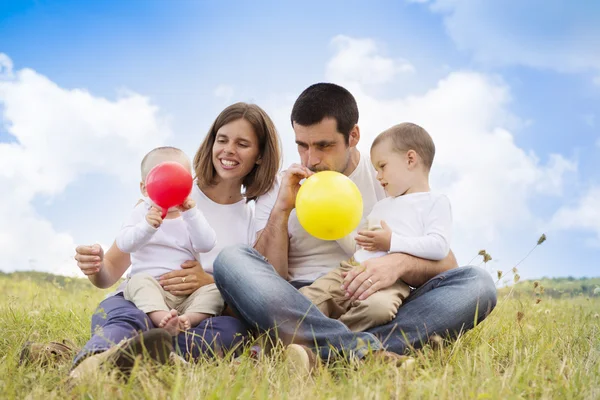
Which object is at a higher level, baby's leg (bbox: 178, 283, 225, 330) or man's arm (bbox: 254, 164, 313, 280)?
man's arm (bbox: 254, 164, 313, 280)

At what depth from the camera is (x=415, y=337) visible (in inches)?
140

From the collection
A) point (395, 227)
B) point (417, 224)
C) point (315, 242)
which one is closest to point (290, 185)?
point (315, 242)

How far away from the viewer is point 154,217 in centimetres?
347

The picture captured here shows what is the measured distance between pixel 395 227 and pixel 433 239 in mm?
268

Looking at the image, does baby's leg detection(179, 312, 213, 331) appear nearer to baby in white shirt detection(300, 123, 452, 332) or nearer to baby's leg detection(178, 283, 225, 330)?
baby's leg detection(178, 283, 225, 330)

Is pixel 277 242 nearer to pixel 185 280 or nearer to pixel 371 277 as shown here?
pixel 185 280

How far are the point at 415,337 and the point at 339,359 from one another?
0.57 metres

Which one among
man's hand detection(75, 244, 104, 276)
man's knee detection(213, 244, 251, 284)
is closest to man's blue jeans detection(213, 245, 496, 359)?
man's knee detection(213, 244, 251, 284)

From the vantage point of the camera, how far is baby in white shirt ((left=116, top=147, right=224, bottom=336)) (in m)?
3.53

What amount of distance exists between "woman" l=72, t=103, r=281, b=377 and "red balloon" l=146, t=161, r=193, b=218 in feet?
1.91

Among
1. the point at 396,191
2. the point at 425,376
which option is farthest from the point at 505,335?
the point at 425,376

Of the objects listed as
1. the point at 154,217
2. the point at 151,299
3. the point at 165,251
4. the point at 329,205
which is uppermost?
the point at 329,205

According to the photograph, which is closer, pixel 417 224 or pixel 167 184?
pixel 167 184

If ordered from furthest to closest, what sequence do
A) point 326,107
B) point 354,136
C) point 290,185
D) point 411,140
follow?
point 354,136
point 326,107
point 290,185
point 411,140
